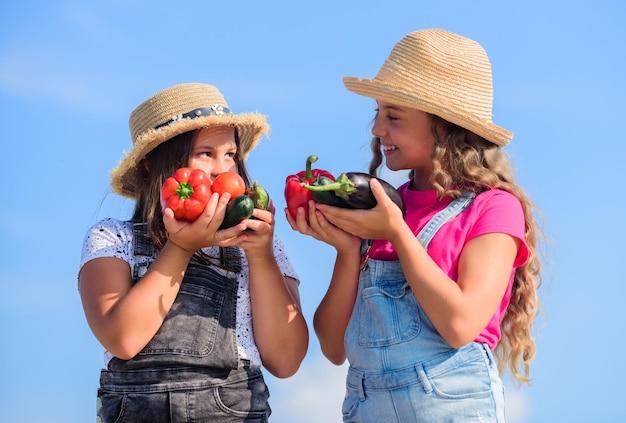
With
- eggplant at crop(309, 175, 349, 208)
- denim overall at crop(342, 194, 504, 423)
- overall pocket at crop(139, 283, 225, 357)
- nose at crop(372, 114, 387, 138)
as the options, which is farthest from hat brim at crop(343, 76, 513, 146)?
overall pocket at crop(139, 283, 225, 357)

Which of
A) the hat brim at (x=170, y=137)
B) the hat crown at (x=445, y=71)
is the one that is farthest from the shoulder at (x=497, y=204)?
the hat brim at (x=170, y=137)

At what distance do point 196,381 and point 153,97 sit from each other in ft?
6.66

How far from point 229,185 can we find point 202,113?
75cm

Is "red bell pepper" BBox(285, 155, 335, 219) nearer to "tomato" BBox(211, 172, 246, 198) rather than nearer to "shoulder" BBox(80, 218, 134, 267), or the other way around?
"tomato" BBox(211, 172, 246, 198)

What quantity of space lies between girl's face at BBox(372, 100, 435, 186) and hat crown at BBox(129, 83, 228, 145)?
3.88ft

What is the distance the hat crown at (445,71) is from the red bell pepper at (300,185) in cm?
69

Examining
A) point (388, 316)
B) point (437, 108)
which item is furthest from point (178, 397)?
point (437, 108)

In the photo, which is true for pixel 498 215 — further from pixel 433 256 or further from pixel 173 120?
pixel 173 120

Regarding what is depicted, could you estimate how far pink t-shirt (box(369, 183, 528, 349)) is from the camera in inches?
186

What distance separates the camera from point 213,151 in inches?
219

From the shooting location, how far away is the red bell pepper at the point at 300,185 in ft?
16.4

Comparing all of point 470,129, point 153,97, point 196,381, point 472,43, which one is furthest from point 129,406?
point 472,43

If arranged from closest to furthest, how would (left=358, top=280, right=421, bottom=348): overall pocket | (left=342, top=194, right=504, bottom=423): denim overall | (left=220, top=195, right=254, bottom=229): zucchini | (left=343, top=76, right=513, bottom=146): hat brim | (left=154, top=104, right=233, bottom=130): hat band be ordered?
(left=342, top=194, right=504, bottom=423): denim overall
(left=358, top=280, right=421, bottom=348): overall pocket
(left=220, top=195, right=254, bottom=229): zucchini
(left=343, top=76, right=513, bottom=146): hat brim
(left=154, top=104, right=233, bottom=130): hat band

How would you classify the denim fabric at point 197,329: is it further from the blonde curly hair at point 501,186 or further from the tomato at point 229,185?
the blonde curly hair at point 501,186
